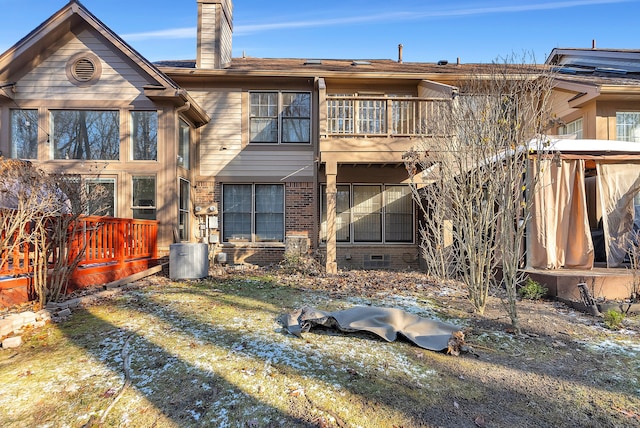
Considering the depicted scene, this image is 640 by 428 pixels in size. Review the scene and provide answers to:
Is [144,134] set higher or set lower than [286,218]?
higher

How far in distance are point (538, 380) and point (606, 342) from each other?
66.9 inches

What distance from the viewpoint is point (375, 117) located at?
30.9ft

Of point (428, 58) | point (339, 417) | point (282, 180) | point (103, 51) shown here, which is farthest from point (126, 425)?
point (428, 58)

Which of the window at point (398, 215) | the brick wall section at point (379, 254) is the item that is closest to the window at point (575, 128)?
the window at point (398, 215)

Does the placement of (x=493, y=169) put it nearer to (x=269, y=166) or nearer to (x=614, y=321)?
(x=614, y=321)

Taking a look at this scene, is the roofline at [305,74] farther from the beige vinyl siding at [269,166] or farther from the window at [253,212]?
the window at [253,212]

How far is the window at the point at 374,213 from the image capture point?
36.3 ft

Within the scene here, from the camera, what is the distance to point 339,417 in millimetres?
2678

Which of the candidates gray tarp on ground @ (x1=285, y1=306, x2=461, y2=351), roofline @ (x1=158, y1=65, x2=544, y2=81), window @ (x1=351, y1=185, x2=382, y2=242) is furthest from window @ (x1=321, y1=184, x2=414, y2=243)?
gray tarp on ground @ (x1=285, y1=306, x2=461, y2=351)

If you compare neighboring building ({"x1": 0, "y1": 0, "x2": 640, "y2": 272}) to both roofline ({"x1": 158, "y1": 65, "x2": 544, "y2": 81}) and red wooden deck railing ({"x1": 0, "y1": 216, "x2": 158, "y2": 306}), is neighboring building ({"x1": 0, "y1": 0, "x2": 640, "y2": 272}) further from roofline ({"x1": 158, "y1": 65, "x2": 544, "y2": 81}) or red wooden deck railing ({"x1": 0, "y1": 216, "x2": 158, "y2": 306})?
red wooden deck railing ({"x1": 0, "y1": 216, "x2": 158, "y2": 306})

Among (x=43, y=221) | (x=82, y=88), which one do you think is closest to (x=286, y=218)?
(x=43, y=221)

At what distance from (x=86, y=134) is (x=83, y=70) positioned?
163 cm

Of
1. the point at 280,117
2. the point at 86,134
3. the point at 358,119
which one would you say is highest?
the point at 280,117

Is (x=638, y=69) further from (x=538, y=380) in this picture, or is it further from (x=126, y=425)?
(x=126, y=425)
